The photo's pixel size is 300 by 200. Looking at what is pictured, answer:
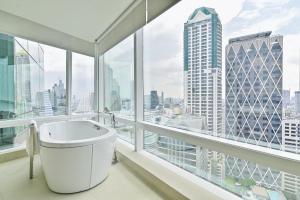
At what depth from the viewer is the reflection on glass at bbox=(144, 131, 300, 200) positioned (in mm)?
1350

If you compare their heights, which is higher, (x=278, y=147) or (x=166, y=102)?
(x=166, y=102)

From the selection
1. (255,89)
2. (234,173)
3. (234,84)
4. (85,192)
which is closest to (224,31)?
(234,84)

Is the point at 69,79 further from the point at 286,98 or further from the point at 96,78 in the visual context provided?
the point at 286,98

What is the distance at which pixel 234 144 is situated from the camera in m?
1.54

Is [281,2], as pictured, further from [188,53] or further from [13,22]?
[13,22]

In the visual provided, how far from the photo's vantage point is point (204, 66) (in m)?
1.88

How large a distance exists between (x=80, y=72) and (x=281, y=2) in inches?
150

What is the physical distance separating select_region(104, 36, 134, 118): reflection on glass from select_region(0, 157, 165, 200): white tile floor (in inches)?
43.6

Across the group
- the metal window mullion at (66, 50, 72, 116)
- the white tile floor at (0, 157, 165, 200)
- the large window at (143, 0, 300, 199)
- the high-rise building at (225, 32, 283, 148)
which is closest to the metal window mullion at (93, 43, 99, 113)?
the metal window mullion at (66, 50, 72, 116)

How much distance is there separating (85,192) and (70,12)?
2547mm

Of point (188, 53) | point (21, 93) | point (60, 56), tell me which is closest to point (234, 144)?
point (188, 53)

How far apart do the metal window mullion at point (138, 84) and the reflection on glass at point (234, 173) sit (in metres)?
0.56

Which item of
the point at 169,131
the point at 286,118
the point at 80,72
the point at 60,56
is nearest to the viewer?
the point at 286,118

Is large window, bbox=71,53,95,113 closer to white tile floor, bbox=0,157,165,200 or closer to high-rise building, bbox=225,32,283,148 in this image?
white tile floor, bbox=0,157,165,200
